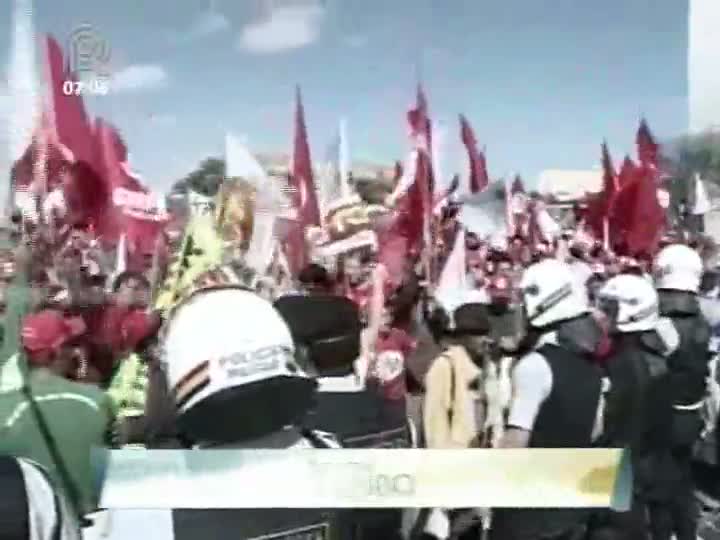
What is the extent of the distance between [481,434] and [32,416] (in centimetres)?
109

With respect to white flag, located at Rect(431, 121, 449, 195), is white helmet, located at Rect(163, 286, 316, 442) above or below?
below

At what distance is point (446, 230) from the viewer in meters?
3.14

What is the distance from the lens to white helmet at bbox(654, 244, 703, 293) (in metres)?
3.17

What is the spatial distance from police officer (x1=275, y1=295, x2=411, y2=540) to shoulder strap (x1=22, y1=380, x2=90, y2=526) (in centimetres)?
57

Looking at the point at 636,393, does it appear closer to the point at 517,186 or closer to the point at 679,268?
the point at 679,268

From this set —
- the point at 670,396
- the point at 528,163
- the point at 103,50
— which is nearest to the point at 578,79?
the point at 528,163

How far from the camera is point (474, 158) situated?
3.10m

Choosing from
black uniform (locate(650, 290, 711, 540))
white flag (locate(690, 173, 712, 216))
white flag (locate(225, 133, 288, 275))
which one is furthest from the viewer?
black uniform (locate(650, 290, 711, 540))

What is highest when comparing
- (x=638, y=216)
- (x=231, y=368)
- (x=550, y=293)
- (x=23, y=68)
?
(x=23, y=68)

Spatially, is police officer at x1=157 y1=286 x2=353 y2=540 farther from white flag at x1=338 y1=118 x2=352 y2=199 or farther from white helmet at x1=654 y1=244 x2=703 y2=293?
white helmet at x1=654 y1=244 x2=703 y2=293

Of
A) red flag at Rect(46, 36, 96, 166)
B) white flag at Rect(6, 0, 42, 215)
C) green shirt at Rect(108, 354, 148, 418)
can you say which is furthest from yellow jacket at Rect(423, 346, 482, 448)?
white flag at Rect(6, 0, 42, 215)

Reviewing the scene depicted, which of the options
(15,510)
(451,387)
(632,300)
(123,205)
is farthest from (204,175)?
(632,300)

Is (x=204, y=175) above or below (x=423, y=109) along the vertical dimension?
below

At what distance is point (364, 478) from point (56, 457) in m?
0.73
